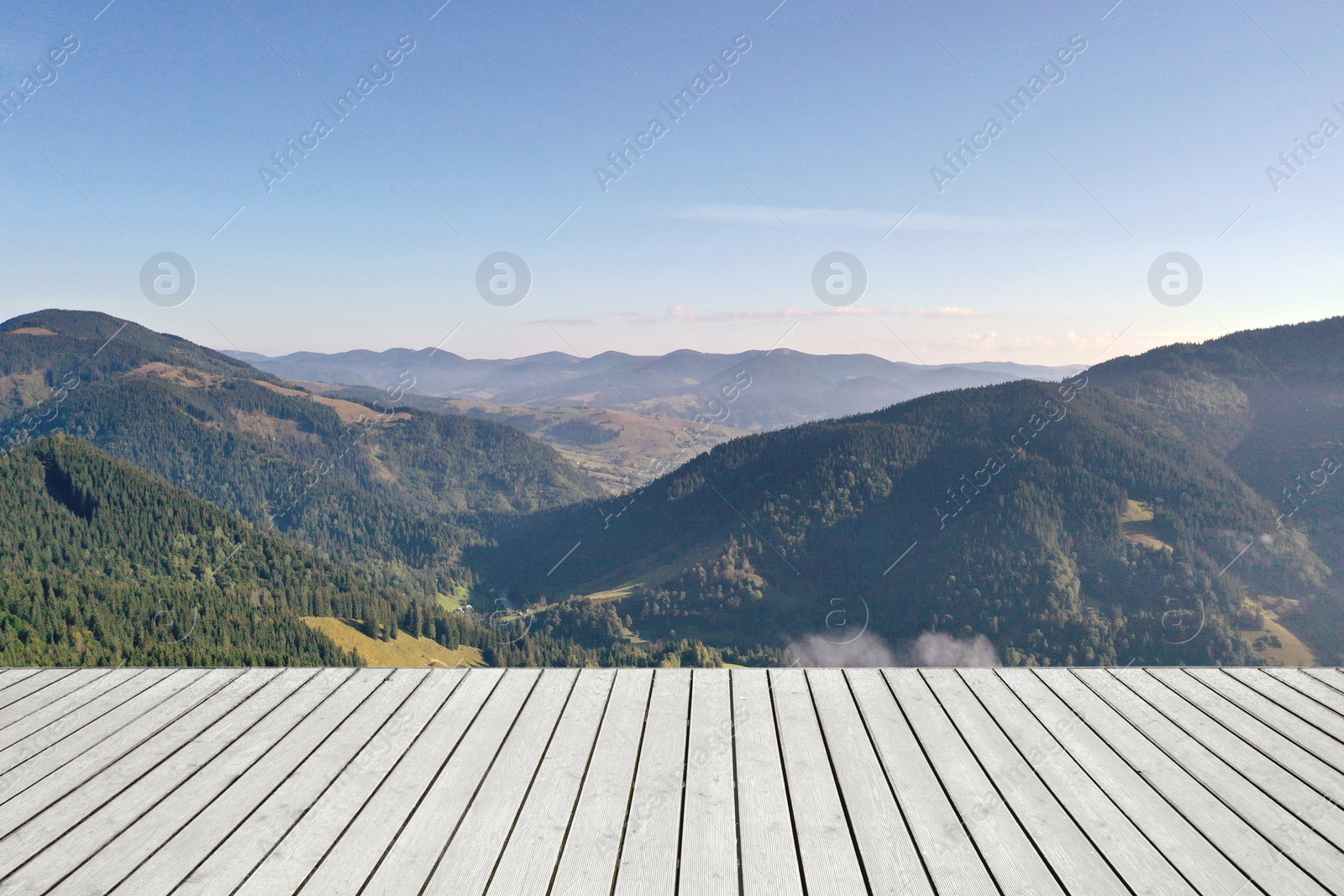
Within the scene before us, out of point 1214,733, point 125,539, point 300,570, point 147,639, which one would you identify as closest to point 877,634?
point 300,570

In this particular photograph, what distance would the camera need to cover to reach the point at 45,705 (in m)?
6.46

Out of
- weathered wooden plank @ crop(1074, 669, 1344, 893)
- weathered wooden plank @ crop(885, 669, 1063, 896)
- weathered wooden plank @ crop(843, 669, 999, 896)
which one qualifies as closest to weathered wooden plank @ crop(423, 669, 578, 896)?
weathered wooden plank @ crop(843, 669, 999, 896)

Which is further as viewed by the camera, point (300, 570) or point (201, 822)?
point (300, 570)

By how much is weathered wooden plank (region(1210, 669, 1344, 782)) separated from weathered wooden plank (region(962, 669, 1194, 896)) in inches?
72.9

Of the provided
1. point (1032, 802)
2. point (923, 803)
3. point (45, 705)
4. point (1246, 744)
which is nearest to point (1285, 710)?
point (1246, 744)

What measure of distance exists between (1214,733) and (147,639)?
90.8 meters

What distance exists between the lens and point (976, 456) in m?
196

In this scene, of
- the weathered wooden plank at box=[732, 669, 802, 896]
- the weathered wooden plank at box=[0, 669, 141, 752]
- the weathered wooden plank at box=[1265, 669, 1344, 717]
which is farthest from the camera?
the weathered wooden plank at box=[1265, 669, 1344, 717]

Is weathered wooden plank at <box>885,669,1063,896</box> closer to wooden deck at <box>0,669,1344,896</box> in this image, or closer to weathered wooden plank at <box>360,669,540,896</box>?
wooden deck at <box>0,669,1344,896</box>

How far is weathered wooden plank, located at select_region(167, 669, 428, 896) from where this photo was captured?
398 cm

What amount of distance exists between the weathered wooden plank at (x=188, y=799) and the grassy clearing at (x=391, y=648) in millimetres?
101213

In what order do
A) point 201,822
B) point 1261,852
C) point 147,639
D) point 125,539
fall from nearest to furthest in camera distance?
point 1261,852, point 201,822, point 147,639, point 125,539

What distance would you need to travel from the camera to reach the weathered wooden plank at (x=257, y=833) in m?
3.98

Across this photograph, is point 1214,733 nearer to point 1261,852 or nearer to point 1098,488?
point 1261,852
